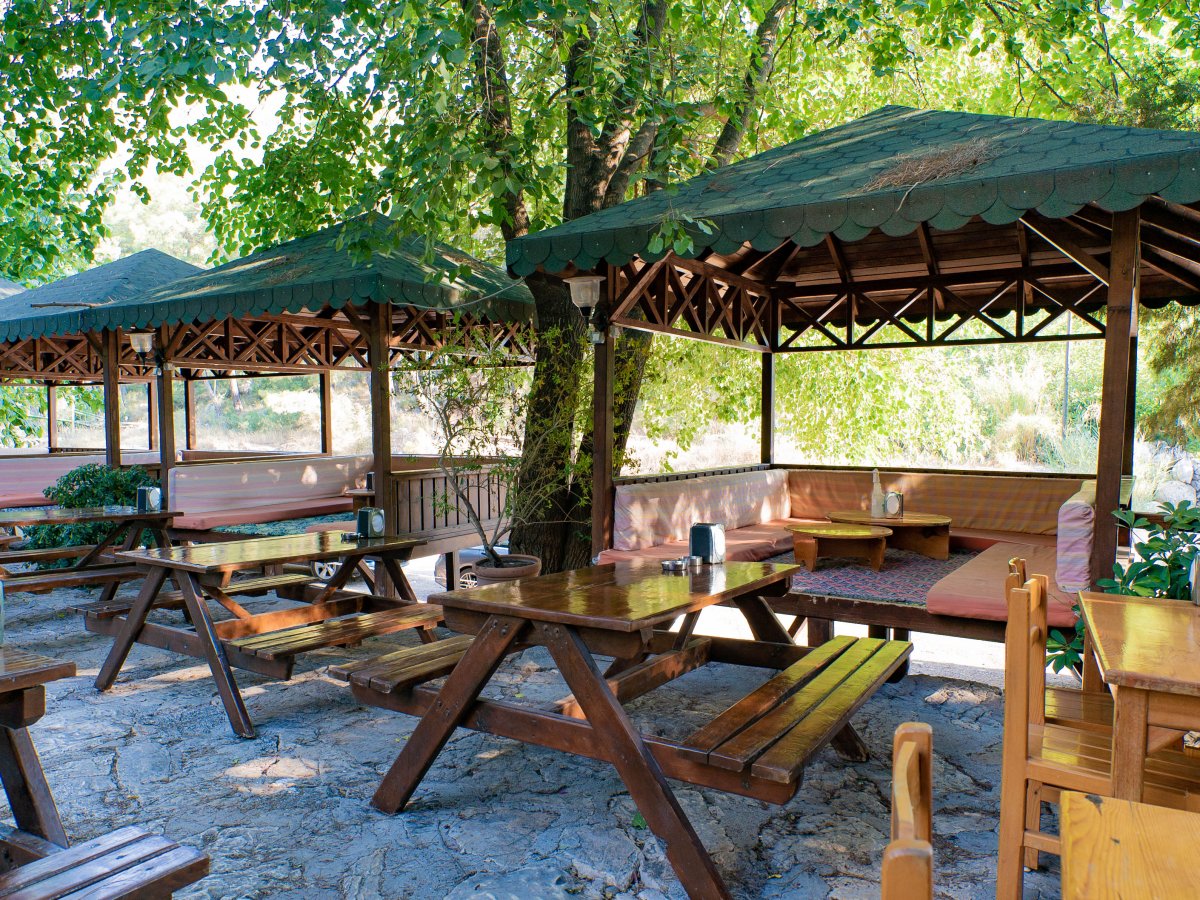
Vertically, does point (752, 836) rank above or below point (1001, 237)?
below

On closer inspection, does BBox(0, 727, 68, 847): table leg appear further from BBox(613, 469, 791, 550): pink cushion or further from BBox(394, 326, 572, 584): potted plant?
BBox(613, 469, 791, 550): pink cushion

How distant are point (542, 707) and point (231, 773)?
147 cm

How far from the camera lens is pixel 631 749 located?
108 inches

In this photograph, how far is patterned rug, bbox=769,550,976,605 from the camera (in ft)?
15.6

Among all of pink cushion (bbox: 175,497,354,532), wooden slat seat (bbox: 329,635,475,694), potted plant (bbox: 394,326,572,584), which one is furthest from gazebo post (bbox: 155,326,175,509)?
wooden slat seat (bbox: 329,635,475,694)

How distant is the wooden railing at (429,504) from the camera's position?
739 cm

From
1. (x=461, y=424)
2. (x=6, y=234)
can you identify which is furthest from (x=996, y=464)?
(x=6, y=234)

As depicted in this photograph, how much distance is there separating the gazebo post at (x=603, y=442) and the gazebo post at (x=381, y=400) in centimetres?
207

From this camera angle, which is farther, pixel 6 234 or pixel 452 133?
pixel 6 234

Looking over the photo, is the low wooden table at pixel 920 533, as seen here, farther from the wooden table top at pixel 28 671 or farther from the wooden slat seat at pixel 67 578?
the wooden slat seat at pixel 67 578

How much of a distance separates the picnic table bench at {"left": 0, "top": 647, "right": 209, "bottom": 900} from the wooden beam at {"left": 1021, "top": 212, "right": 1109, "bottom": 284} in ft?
14.5

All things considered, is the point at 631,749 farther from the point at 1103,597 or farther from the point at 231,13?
the point at 231,13

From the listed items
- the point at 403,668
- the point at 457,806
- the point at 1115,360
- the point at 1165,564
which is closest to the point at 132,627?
the point at 403,668

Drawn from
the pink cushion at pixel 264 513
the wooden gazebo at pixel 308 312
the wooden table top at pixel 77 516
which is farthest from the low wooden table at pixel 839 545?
the pink cushion at pixel 264 513
